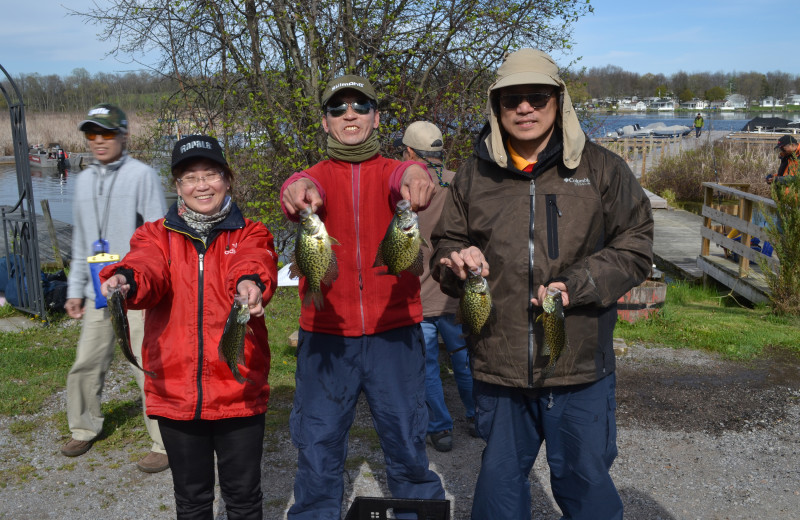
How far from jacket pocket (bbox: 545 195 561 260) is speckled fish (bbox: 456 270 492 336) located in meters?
0.31

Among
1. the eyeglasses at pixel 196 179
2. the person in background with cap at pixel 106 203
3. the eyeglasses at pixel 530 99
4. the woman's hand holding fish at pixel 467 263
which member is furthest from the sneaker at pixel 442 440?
the eyeglasses at pixel 530 99

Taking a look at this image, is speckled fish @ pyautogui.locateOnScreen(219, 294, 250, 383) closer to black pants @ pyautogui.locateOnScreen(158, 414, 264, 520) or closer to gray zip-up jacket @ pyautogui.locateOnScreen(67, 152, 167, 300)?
black pants @ pyautogui.locateOnScreen(158, 414, 264, 520)

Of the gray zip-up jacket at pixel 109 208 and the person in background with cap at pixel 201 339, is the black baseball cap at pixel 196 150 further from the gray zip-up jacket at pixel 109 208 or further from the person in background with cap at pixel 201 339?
the gray zip-up jacket at pixel 109 208

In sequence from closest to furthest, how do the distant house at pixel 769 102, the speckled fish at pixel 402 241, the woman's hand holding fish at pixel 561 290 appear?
the speckled fish at pixel 402 241 < the woman's hand holding fish at pixel 561 290 < the distant house at pixel 769 102

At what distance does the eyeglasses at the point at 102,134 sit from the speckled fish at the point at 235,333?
240cm

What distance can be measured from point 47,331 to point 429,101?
6232mm

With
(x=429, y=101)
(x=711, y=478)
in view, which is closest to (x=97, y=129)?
(x=711, y=478)

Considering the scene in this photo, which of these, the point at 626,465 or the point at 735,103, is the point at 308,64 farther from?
the point at 735,103

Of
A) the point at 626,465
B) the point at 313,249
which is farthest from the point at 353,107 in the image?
the point at 626,465

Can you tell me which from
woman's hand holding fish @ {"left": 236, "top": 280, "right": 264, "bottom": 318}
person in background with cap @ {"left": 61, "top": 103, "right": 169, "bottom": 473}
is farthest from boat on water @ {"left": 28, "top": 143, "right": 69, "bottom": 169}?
woman's hand holding fish @ {"left": 236, "top": 280, "right": 264, "bottom": 318}

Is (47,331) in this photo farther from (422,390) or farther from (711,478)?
(711,478)

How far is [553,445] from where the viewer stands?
2980 mm

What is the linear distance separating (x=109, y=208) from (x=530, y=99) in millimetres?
2992

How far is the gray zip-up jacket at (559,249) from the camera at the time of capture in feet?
9.38
